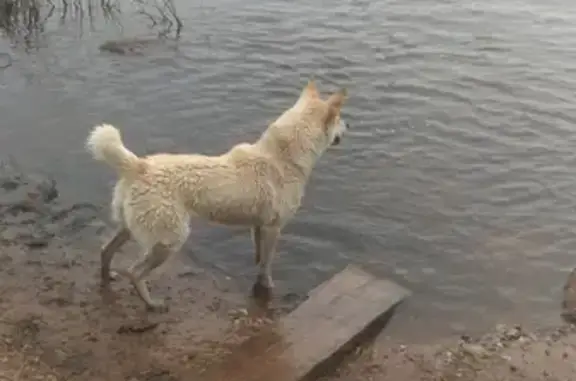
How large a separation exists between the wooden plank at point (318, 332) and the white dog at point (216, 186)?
716 millimetres

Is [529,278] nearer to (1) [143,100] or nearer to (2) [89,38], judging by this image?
(1) [143,100]

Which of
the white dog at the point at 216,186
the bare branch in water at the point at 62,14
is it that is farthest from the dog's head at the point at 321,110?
→ the bare branch in water at the point at 62,14

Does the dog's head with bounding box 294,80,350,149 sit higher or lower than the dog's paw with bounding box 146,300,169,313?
higher

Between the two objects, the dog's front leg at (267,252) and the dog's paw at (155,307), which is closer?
the dog's paw at (155,307)

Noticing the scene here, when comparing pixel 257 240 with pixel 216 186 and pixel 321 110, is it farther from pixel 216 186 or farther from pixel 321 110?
pixel 321 110

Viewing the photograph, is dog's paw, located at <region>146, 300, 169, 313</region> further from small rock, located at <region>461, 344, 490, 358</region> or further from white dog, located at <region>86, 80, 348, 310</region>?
small rock, located at <region>461, 344, 490, 358</region>

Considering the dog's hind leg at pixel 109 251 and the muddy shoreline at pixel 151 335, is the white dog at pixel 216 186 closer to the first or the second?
the dog's hind leg at pixel 109 251

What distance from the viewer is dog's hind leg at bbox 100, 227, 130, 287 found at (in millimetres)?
6133

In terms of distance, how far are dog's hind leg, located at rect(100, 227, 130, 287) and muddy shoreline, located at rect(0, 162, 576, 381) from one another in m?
0.09

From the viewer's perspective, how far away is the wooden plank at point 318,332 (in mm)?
5309

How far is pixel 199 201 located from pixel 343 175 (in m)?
2.70

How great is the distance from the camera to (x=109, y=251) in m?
6.29

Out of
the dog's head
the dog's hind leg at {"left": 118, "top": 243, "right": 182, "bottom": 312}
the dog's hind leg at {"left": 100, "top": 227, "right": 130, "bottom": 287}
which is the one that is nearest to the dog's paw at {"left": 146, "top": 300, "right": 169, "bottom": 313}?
the dog's hind leg at {"left": 118, "top": 243, "right": 182, "bottom": 312}

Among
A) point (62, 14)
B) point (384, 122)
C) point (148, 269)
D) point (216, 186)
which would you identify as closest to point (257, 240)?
point (216, 186)
